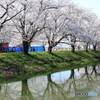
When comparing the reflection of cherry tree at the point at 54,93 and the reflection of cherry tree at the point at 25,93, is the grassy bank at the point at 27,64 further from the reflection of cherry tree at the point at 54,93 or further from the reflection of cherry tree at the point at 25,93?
the reflection of cherry tree at the point at 54,93

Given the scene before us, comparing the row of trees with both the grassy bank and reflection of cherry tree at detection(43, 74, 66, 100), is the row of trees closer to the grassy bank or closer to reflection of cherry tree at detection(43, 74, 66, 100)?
the grassy bank

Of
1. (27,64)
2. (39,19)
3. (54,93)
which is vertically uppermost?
(39,19)

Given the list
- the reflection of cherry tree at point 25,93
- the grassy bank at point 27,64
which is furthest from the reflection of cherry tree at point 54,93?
the grassy bank at point 27,64

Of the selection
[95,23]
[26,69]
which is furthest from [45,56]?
[95,23]

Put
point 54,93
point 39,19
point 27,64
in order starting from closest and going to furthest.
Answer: point 54,93 < point 27,64 < point 39,19

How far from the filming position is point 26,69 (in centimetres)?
2053

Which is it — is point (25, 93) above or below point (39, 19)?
below

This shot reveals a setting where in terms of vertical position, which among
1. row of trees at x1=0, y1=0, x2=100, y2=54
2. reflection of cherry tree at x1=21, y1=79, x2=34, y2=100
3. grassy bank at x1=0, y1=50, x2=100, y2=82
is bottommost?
reflection of cherry tree at x1=21, y1=79, x2=34, y2=100

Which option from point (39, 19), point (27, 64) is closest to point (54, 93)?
point (27, 64)

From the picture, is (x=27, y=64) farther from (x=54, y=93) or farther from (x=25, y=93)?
(x=54, y=93)

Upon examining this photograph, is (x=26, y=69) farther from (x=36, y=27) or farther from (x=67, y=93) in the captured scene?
(x=67, y=93)

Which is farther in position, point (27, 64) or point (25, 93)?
point (27, 64)

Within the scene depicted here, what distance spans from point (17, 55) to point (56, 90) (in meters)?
12.9

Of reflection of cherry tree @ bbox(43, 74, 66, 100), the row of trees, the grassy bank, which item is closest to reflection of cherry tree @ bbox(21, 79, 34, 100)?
reflection of cherry tree @ bbox(43, 74, 66, 100)
